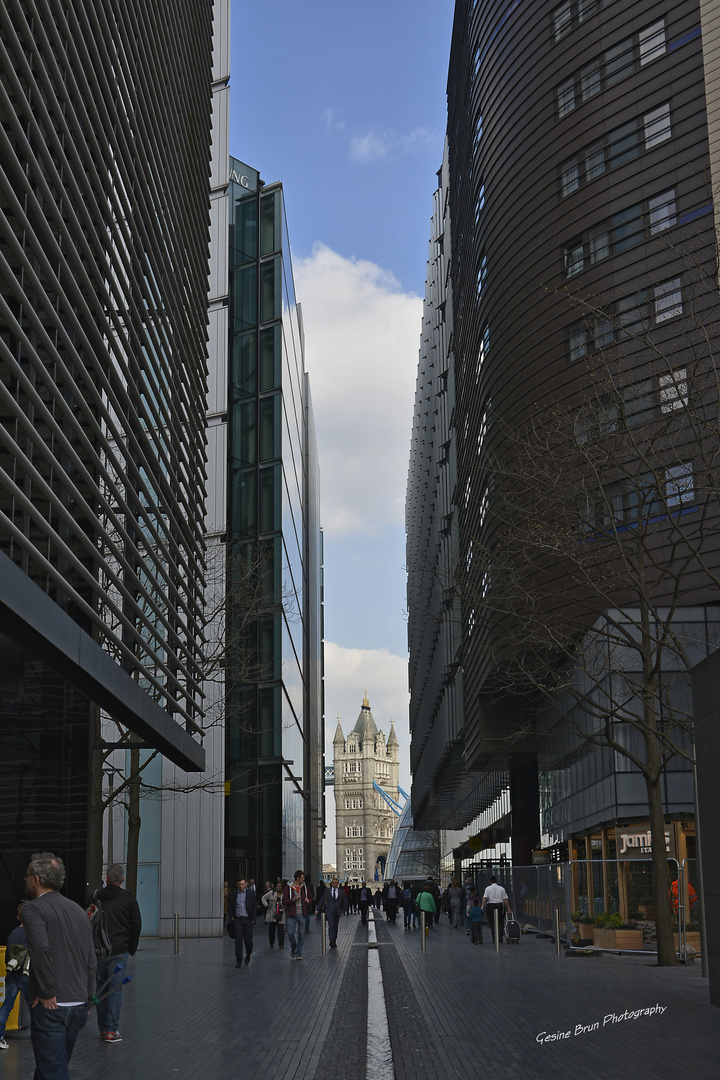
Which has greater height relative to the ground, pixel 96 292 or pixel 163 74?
pixel 163 74

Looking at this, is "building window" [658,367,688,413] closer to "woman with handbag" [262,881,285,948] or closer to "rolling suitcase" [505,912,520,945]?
"rolling suitcase" [505,912,520,945]

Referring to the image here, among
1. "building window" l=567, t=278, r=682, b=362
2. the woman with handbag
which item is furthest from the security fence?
"building window" l=567, t=278, r=682, b=362

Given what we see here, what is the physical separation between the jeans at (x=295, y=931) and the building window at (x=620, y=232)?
57.6ft

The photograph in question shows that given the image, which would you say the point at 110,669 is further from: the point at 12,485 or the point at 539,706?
Result: the point at 539,706

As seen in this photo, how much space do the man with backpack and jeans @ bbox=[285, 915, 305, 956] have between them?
Result: 11.6m

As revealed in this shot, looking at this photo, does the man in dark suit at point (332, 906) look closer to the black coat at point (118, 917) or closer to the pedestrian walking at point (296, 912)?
the pedestrian walking at point (296, 912)

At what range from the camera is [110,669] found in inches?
460

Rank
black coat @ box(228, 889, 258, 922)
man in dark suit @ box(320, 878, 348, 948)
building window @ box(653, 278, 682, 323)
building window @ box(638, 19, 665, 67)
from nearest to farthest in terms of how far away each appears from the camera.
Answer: black coat @ box(228, 889, 258, 922)
man in dark suit @ box(320, 878, 348, 948)
building window @ box(653, 278, 682, 323)
building window @ box(638, 19, 665, 67)

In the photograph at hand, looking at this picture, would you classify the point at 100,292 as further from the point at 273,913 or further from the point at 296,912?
the point at 273,913

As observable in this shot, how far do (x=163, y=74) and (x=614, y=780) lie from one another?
1908 cm

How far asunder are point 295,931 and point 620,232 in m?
18.7

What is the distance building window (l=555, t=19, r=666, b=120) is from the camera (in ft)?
99.6

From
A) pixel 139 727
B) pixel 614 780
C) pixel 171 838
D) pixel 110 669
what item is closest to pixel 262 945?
pixel 171 838

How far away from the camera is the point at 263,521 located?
145ft
